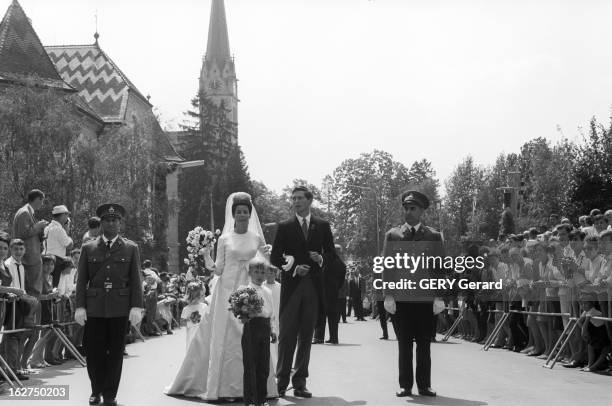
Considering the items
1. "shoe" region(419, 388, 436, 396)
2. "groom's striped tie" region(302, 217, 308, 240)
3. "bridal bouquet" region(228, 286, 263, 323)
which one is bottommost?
"shoe" region(419, 388, 436, 396)

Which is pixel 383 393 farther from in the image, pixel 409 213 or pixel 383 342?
pixel 383 342

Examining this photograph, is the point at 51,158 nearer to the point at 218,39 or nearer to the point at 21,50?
the point at 21,50

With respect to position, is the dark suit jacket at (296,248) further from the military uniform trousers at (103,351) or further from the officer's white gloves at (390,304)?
the military uniform trousers at (103,351)

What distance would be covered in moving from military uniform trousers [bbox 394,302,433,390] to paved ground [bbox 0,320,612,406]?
0.26m

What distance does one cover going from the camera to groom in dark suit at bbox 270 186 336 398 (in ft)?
35.3

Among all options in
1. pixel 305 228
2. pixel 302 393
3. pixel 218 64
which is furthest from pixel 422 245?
pixel 218 64

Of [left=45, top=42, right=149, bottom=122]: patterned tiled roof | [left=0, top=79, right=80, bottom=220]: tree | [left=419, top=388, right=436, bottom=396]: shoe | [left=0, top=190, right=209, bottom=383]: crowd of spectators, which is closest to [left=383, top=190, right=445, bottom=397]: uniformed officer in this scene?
[left=419, top=388, right=436, bottom=396]: shoe

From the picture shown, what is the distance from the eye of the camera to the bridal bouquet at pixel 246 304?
9.42 metres

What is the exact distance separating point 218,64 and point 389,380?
125761mm

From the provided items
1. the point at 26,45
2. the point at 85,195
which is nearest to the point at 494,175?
the point at 26,45

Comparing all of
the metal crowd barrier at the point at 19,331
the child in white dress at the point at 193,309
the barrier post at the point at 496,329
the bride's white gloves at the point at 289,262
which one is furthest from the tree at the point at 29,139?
the bride's white gloves at the point at 289,262

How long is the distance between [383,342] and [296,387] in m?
10.9

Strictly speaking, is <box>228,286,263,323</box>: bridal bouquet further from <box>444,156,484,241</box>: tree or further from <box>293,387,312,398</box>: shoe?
<box>444,156,484,241</box>: tree

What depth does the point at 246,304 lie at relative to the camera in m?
9.42
